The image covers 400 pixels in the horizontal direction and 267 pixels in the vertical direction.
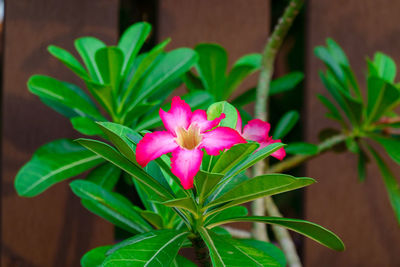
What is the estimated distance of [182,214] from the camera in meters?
0.53

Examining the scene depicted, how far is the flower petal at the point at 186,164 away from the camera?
1.29ft

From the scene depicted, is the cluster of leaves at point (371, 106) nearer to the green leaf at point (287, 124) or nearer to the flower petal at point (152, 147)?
the green leaf at point (287, 124)

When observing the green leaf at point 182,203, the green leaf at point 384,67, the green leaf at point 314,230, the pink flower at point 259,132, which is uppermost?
the green leaf at point 384,67

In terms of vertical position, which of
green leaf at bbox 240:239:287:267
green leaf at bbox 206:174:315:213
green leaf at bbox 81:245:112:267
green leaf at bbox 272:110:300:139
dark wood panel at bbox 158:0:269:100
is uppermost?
dark wood panel at bbox 158:0:269:100

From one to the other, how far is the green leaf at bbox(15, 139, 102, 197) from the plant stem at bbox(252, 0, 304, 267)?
1.15 ft

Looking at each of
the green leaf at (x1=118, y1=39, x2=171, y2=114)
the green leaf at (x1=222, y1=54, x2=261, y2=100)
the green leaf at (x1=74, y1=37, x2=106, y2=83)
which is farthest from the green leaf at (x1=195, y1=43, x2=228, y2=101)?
the green leaf at (x1=74, y1=37, x2=106, y2=83)

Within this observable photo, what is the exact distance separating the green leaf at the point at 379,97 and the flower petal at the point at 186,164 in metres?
0.61

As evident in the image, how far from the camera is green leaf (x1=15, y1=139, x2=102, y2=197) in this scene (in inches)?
28.9

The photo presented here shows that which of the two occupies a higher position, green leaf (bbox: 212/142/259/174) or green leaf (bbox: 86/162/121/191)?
green leaf (bbox: 212/142/259/174)

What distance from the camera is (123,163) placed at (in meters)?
0.46

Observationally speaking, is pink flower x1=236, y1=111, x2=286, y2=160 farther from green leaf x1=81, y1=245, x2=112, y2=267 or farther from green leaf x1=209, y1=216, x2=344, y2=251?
green leaf x1=81, y1=245, x2=112, y2=267

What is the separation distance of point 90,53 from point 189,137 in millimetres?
523

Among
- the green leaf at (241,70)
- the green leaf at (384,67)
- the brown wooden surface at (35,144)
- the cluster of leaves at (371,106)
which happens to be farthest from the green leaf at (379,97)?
the brown wooden surface at (35,144)

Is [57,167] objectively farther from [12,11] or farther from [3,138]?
[12,11]
